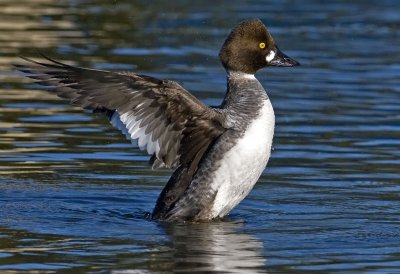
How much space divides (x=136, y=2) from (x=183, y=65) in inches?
252

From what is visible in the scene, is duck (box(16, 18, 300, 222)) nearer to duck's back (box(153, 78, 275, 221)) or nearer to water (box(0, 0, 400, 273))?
duck's back (box(153, 78, 275, 221))

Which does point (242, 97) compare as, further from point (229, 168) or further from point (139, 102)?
point (139, 102)

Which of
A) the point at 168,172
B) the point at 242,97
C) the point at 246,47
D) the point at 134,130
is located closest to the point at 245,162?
the point at 242,97

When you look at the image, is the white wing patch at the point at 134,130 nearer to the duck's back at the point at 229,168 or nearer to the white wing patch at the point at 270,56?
the duck's back at the point at 229,168

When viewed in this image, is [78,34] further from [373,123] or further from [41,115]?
[373,123]

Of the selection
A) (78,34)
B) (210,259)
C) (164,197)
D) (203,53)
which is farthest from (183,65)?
(210,259)

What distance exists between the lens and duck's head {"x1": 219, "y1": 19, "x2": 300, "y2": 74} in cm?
948

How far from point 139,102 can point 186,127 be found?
41 cm

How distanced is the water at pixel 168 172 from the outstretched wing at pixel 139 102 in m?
0.67

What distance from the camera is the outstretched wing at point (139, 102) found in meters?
8.52

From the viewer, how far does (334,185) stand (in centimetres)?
1014

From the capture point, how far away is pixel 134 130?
878 centimetres

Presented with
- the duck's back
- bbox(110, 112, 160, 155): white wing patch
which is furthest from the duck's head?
bbox(110, 112, 160, 155): white wing patch

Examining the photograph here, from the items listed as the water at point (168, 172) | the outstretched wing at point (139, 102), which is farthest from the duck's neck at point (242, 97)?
the water at point (168, 172)
